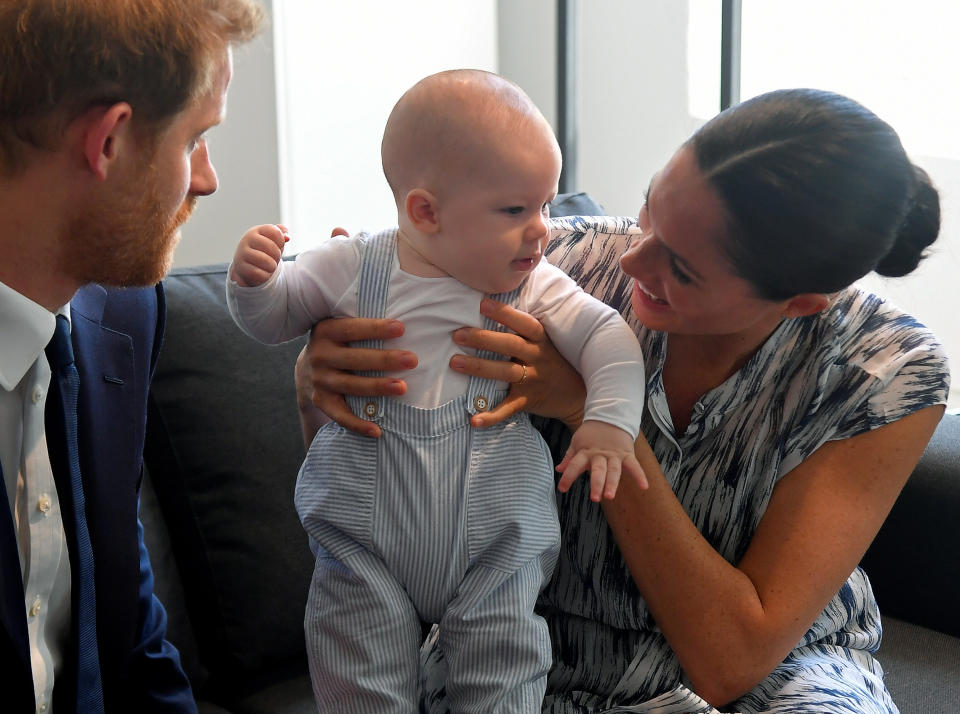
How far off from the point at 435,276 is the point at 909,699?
42.6 inches

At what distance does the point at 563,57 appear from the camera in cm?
425

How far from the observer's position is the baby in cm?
124

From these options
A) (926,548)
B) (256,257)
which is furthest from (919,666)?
(256,257)

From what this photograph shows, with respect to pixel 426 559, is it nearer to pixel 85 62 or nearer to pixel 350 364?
pixel 350 364

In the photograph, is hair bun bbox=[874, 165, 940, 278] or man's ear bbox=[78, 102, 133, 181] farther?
hair bun bbox=[874, 165, 940, 278]

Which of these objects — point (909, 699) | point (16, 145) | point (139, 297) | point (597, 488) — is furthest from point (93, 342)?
point (909, 699)

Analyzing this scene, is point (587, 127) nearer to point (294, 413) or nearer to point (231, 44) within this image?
point (294, 413)

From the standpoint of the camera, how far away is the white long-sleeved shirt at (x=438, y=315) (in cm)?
128

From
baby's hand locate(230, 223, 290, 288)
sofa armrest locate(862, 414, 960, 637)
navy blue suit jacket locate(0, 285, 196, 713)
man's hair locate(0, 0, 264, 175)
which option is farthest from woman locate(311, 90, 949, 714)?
sofa armrest locate(862, 414, 960, 637)

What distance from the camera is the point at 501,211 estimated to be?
126 centimetres

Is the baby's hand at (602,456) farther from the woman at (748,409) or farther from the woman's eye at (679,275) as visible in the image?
the woman's eye at (679,275)

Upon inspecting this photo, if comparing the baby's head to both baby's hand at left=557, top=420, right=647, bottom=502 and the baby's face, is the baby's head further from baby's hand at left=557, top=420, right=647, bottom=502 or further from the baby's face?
baby's hand at left=557, top=420, right=647, bottom=502

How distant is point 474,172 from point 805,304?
0.47 m

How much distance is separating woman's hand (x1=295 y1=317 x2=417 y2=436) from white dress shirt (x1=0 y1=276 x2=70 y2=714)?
32cm
